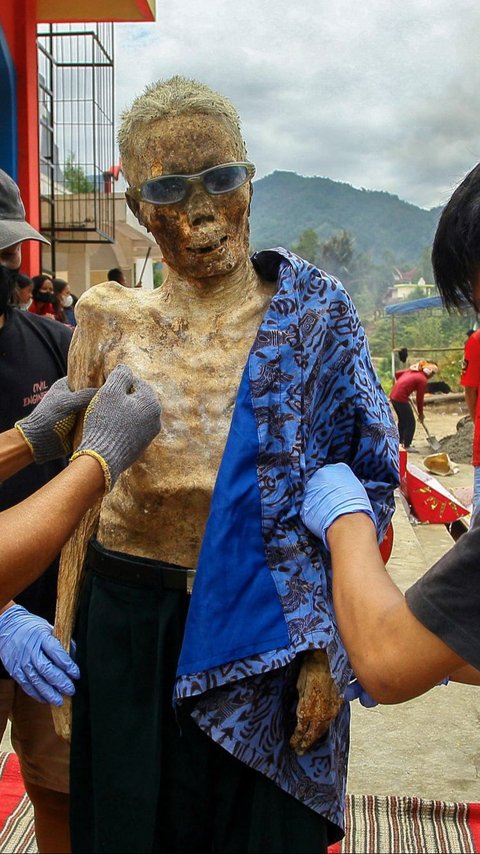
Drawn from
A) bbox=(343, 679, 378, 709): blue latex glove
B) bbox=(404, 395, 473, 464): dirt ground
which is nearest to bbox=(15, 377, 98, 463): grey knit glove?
bbox=(343, 679, 378, 709): blue latex glove

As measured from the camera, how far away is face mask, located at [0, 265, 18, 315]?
90.9 inches

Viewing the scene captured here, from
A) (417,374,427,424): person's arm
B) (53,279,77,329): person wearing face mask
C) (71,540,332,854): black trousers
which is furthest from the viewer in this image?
(417,374,427,424): person's arm

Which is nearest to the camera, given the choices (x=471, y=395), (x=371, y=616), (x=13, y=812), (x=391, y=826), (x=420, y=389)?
(x=371, y=616)

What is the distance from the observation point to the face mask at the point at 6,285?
2309mm

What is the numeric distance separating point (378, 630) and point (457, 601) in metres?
0.14

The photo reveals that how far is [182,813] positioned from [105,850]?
7.3 inches

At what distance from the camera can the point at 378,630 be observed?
3.82 ft

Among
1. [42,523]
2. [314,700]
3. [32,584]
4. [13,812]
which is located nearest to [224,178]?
[42,523]

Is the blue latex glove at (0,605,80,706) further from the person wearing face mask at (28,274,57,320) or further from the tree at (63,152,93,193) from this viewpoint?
the tree at (63,152,93,193)

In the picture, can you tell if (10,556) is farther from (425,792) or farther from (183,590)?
(425,792)

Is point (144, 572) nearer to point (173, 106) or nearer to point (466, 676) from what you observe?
point (466, 676)

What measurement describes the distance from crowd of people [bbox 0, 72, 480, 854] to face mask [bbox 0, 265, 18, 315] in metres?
0.66

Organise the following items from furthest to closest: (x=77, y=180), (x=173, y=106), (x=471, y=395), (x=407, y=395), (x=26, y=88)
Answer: (x=77, y=180) → (x=407, y=395) → (x=26, y=88) → (x=471, y=395) → (x=173, y=106)

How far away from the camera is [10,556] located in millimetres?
1402
